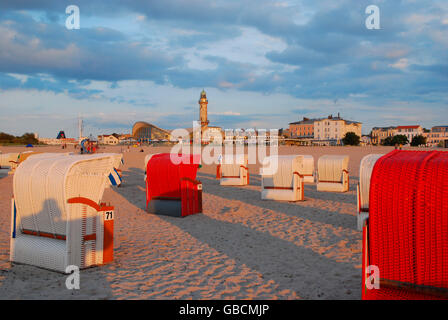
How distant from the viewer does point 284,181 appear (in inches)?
537

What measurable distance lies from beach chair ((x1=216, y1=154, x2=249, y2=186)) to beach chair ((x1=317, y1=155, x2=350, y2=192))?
4245 millimetres

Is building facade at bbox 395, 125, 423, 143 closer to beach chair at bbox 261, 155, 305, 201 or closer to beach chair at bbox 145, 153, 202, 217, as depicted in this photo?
beach chair at bbox 261, 155, 305, 201

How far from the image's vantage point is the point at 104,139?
186 metres

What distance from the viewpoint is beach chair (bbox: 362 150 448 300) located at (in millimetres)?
3691

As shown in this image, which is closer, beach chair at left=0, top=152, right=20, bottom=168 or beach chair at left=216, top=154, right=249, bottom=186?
beach chair at left=216, top=154, right=249, bottom=186

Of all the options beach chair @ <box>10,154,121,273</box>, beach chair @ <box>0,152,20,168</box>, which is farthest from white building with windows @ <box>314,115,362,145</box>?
beach chair @ <box>10,154,121,273</box>

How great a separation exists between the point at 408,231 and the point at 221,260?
3.77 meters

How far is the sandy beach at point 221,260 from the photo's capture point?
5254 mm

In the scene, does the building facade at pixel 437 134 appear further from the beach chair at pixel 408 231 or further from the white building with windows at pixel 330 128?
the beach chair at pixel 408 231

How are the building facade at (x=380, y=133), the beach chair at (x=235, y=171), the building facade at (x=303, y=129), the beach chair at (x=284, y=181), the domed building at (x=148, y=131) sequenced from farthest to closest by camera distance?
the building facade at (x=380, y=133) → the domed building at (x=148, y=131) → the building facade at (x=303, y=129) → the beach chair at (x=235, y=171) → the beach chair at (x=284, y=181)

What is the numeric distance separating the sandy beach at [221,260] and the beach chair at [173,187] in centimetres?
33

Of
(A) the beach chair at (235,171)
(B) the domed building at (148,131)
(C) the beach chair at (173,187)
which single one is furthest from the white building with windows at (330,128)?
(C) the beach chair at (173,187)
